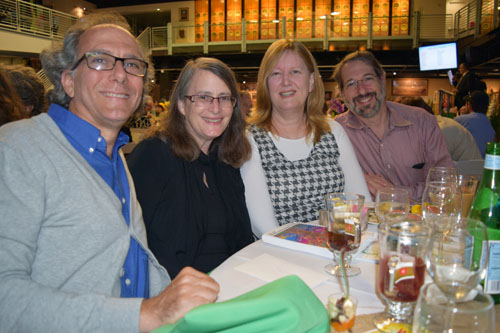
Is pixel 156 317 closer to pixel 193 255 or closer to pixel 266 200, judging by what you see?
pixel 193 255

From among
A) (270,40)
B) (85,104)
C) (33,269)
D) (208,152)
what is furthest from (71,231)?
(270,40)

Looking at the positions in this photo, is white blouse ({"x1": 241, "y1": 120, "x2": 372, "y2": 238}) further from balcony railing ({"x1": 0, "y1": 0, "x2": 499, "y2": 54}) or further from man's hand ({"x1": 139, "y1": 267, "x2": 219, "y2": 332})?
balcony railing ({"x1": 0, "y1": 0, "x2": 499, "y2": 54})

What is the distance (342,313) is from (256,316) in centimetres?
23

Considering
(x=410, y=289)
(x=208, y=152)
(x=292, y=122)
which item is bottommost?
(x=410, y=289)

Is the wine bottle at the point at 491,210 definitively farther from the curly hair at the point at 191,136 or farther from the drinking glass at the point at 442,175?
the curly hair at the point at 191,136

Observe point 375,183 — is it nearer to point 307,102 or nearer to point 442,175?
point 307,102

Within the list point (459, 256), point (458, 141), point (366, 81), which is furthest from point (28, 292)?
point (458, 141)

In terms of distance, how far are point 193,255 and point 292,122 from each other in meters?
1.25

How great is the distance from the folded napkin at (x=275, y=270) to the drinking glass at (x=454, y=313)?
0.49m

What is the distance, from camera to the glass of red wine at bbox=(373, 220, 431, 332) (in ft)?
2.76

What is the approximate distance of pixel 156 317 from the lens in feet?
3.05

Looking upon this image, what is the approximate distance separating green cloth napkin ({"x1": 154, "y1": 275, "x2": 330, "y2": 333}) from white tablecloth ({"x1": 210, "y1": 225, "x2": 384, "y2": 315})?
31 centimetres

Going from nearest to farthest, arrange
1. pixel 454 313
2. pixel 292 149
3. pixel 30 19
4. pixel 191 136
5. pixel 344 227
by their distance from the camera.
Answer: pixel 454 313
pixel 344 227
pixel 191 136
pixel 292 149
pixel 30 19

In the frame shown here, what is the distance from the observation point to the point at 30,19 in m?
13.4
